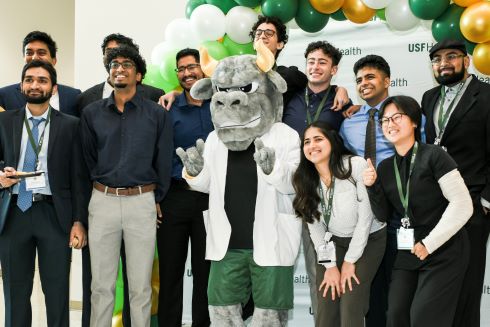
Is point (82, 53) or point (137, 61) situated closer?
point (137, 61)

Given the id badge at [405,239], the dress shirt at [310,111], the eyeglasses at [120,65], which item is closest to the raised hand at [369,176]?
the id badge at [405,239]

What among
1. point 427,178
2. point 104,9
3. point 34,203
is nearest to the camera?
point 427,178

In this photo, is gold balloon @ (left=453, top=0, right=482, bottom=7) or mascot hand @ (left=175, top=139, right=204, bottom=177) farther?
gold balloon @ (left=453, top=0, right=482, bottom=7)

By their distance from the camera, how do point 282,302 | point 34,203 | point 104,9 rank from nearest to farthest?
point 282,302, point 34,203, point 104,9

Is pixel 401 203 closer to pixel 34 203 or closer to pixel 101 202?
pixel 101 202

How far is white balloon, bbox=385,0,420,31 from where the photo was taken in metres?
3.63

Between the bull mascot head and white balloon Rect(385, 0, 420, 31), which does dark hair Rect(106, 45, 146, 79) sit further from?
white balloon Rect(385, 0, 420, 31)

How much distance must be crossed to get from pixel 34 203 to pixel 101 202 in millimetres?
385

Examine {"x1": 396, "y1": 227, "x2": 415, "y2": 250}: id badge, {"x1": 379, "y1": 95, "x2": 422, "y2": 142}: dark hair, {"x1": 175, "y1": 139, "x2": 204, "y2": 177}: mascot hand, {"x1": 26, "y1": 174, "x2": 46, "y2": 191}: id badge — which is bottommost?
{"x1": 396, "y1": 227, "x2": 415, "y2": 250}: id badge

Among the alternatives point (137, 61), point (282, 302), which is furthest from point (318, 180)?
point (137, 61)

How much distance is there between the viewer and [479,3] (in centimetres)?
331

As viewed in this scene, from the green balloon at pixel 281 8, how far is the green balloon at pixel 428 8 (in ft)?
2.55

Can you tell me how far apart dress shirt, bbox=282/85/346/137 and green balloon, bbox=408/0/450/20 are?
699mm

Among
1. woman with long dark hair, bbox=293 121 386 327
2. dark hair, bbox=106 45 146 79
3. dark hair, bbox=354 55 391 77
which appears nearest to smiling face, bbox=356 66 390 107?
dark hair, bbox=354 55 391 77
